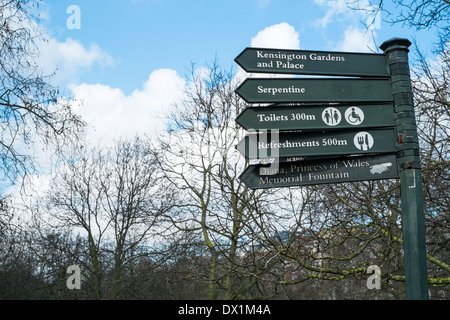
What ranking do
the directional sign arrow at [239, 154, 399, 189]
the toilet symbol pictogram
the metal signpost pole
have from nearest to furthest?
the metal signpost pole, the directional sign arrow at [239, 154, 399, 189], the toilet symbol pictogram

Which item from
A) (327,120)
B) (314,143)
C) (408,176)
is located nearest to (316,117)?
(327,120)

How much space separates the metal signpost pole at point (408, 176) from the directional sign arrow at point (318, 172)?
5.5 inches

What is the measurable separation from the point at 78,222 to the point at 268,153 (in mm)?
17958

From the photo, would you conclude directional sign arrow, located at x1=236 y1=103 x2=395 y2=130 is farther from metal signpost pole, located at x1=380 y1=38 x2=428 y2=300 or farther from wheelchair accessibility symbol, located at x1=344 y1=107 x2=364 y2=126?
metal signpost pole, located at x1=380 y1=38 x2=428 y2=300

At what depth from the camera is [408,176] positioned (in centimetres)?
303

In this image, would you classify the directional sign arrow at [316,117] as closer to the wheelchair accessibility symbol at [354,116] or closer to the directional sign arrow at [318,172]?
the wheelchair accessibility symbol at [354,116]

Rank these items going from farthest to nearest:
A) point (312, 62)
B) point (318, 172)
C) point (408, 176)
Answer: point (312, 62) → point (318, 172) → point (408, 176)

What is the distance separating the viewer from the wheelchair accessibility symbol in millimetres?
3279

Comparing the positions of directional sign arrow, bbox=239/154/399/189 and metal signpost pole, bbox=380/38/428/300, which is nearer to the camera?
metal signpost pole, bbox=380/38/428/300

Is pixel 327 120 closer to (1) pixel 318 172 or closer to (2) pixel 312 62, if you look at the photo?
(1) pixel 318 172

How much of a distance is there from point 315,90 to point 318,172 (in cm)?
62

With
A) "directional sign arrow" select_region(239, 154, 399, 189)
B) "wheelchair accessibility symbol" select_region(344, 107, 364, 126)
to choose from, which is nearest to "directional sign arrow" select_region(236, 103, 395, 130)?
"wheelchair accessibility symbol" select_region(344, 107, 364, 126)

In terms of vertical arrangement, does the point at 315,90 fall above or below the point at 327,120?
above
